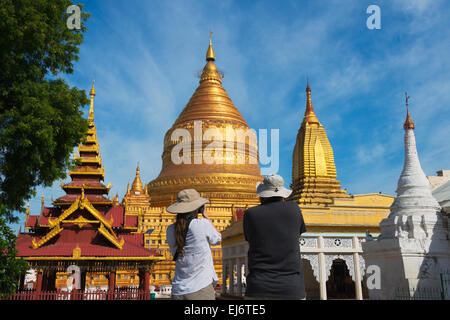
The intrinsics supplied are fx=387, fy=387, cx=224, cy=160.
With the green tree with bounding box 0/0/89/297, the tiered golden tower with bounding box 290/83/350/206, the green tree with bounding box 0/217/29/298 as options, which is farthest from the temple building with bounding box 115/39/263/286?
the green tree with bounding box 0/217/29/298

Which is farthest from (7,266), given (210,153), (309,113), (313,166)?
(210,153)

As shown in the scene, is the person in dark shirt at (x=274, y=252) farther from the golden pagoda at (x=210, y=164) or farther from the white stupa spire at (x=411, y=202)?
the golden pagoda at (x=210, y=164)

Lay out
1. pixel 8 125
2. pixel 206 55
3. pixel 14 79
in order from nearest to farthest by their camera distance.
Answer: pixel 8 125 → pixel 14 79 → pixel 206 55

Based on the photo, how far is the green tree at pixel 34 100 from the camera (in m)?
9.93

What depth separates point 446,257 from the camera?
12594mm

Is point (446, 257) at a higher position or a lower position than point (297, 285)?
higher

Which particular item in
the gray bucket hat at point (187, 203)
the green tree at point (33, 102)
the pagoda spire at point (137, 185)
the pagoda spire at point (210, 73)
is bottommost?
the gray bucket hat at point (187, 203)

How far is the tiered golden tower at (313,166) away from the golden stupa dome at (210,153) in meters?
11.5

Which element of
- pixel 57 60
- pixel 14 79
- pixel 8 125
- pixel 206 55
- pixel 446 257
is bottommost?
pixel 446 257

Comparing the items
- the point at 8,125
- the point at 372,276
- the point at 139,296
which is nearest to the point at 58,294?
the point at 139,296

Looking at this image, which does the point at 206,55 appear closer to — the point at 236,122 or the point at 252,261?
the point at 236,122

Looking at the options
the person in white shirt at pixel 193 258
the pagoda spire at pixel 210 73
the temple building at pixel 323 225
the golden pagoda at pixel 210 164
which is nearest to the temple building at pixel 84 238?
the temple building at pixel 323 225

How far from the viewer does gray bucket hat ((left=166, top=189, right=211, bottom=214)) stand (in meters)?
4.16
